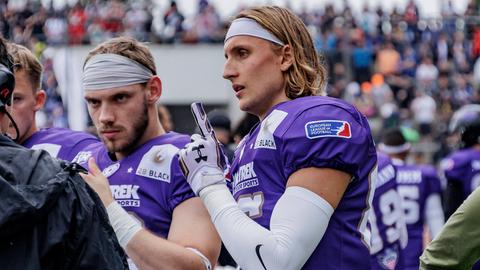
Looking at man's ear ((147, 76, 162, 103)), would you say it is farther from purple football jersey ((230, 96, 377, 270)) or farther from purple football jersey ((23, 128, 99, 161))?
purple football jersey ((230, 96, 377, 270))

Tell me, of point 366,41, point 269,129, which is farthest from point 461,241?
point 366,41

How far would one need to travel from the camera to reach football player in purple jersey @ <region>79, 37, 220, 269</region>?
3.97 m

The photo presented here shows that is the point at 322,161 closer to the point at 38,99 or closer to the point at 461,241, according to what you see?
the point at 461,241

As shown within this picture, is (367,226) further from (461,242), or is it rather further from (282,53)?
(282,53)

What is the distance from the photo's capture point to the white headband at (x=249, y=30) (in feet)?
12.7

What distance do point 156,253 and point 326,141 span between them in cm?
87

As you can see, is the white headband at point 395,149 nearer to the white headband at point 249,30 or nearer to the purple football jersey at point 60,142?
the purple football jersey at point 60,142

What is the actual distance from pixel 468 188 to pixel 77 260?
6.30 m

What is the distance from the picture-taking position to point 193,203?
13.6 feet

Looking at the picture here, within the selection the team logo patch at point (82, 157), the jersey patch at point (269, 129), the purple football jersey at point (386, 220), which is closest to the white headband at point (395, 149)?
the purple football jersey at point (386, 220)

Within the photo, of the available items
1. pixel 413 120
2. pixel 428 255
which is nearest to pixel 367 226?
pixel 428 255

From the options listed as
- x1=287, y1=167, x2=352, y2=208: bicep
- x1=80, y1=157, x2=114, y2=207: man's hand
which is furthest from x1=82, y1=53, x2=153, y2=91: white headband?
x1=287, y1=167, x2=352, y2=208: bicep

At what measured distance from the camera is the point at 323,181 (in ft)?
11.5

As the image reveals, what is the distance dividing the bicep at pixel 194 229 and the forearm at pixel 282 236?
0.54 meters
